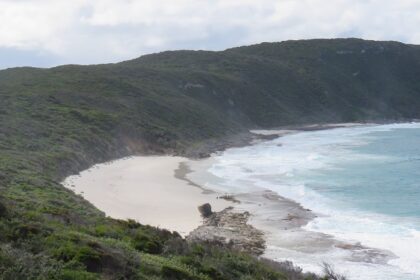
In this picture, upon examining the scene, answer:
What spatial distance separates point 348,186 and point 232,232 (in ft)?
43.8

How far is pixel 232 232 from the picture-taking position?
1983 cm

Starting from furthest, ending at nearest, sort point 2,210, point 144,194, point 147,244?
1. point 144,194
2. point 147,244
3. point 2,210

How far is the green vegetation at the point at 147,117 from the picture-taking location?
9430 millimetres

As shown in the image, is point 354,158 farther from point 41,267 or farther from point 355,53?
point 355,53

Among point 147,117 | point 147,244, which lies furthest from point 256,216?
point 147,117

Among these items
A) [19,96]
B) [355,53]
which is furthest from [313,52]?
[19,96]

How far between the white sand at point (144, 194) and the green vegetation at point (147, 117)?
63.8 inches

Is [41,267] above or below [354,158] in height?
below

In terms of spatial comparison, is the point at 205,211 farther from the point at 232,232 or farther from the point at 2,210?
the point at 2,210

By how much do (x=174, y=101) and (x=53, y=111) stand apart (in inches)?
931

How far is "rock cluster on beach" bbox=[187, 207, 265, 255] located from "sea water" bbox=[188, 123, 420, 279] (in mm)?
772

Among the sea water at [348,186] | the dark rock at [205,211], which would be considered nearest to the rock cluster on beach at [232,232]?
the dark rock at [205,211]

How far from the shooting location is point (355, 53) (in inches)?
4840

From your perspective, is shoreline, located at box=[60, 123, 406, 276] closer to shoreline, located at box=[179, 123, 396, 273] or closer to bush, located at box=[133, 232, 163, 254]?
shoreline, located at box=[179, 123, 396, 273]
